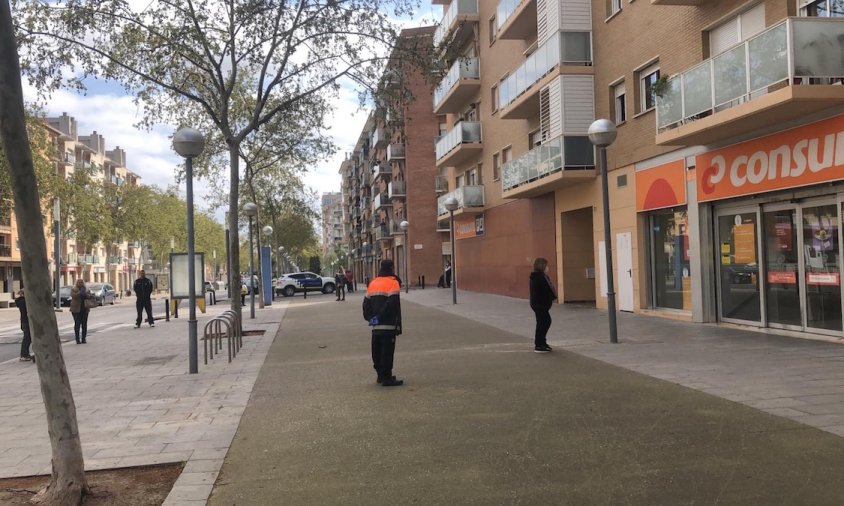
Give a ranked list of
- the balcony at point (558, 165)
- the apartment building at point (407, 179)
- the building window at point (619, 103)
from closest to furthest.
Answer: the apartment building at point (407, 179) → the building window at point (619, 103) → the balcony at point (558, 165)

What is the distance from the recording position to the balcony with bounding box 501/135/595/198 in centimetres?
1883

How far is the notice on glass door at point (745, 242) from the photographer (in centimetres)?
1223

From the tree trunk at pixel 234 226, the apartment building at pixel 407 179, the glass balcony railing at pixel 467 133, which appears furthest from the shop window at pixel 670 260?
the glass balcony railing at pixel 467 133

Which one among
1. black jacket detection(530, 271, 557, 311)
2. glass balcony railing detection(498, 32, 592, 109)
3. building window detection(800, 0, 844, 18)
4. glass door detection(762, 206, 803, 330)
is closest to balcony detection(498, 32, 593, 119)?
glass balcony railing detection(498, 32, 592, 109)

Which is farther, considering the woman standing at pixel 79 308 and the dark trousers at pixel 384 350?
the woman standing at pixel 79 308

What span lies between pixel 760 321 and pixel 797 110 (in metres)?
4.02

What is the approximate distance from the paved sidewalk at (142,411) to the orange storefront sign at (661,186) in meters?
9.44

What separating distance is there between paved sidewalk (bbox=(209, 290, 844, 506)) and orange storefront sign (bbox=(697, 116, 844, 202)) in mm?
2873

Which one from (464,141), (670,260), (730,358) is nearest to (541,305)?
(730,358)

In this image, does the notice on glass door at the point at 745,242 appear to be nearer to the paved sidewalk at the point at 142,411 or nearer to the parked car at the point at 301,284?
the paved sidewalk at the point at 142,411

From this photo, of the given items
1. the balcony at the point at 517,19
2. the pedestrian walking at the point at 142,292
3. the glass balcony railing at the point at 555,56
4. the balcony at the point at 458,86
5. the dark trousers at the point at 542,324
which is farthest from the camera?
the balcony at the point at 458,86

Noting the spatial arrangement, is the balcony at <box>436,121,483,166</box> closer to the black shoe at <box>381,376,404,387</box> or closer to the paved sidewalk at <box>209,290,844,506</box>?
the paved sidewalk at <box>209,290,844,506</box>

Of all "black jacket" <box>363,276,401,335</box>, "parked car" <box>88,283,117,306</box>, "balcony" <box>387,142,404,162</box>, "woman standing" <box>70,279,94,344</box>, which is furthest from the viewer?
"balcony" <box>387,142,404,162</box>

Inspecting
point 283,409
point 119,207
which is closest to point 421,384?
point 283,409
